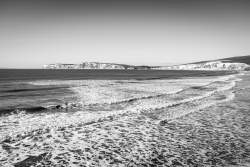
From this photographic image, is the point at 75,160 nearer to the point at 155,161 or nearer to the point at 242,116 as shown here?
the point at 155,161

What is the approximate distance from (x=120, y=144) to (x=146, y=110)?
852 cm

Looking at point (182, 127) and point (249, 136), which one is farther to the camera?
point (182, 127)

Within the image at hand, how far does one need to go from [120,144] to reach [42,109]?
463 inches

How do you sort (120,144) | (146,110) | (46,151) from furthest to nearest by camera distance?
(146,110) < (120,144) < (46,151)

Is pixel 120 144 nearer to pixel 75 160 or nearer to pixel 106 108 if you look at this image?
pixel 75 160

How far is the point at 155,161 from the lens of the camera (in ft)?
28.4

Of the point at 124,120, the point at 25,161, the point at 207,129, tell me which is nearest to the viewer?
the point at 25,161

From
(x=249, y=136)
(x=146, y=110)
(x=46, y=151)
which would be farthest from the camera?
(x=146, y=110)

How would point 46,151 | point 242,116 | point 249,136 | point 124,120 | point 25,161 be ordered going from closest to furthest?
1. point 25,161
2. point 46,151
3. point 249,136
4. point 124,120
5. point 242,116

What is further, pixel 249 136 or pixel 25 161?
pixel 249 136

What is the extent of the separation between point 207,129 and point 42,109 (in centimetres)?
1406

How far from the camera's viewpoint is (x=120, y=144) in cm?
1042

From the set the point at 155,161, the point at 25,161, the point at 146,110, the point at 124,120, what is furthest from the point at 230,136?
the point at 25,161

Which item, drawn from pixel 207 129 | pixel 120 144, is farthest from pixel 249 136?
pixel 120 144
